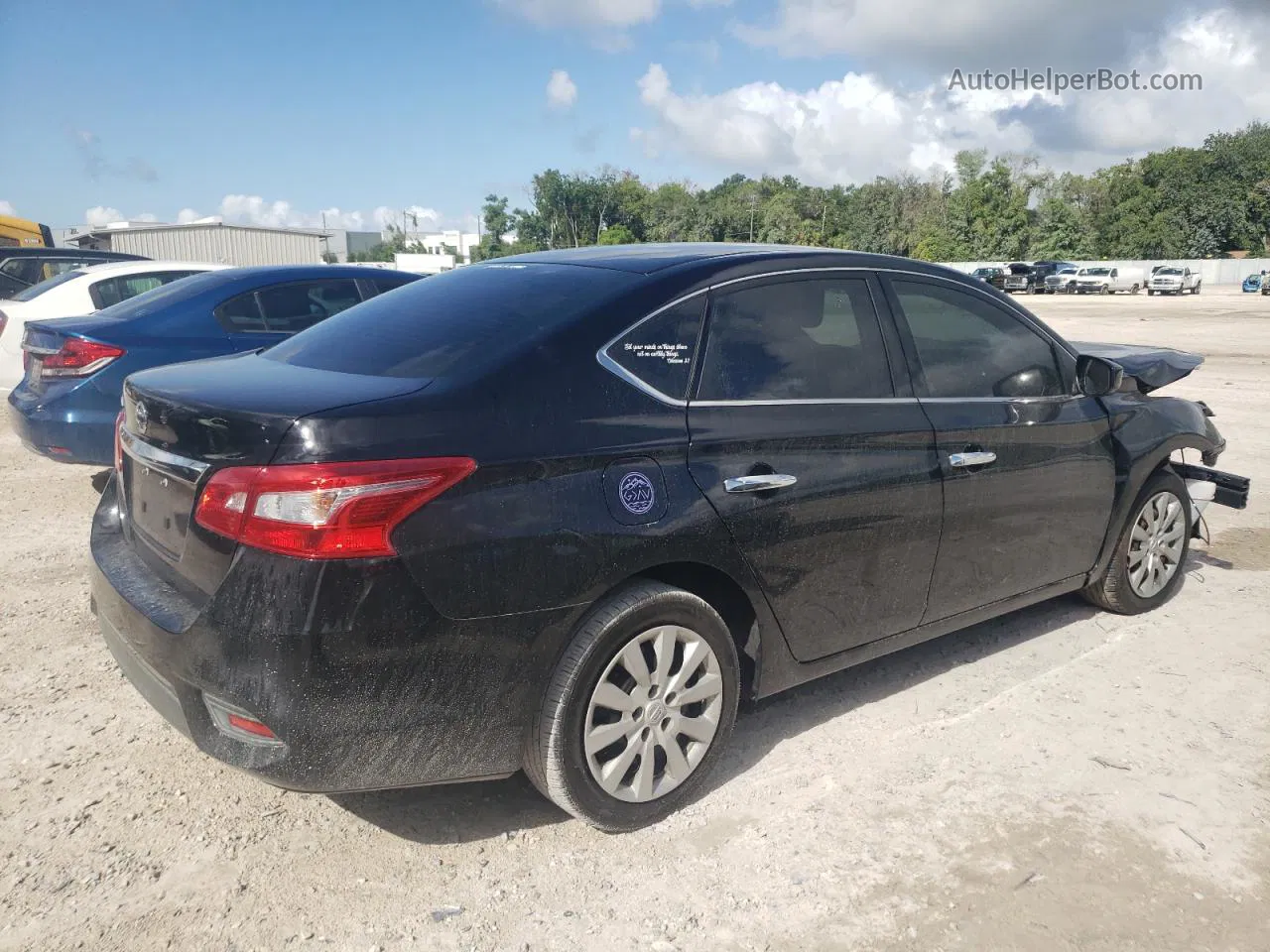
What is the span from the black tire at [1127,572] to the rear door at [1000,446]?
0.93 feet

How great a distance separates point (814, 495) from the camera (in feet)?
10.7

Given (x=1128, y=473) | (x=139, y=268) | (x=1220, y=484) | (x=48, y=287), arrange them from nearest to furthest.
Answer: (x=1128, y=473), (x=1220, y=484), (x=139, y=268), (x=48, y=287)

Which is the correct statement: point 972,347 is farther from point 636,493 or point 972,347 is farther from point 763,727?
point 636,493

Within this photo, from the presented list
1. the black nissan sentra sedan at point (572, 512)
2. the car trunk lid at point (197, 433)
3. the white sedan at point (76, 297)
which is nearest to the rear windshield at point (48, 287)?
the white sedan at point (76, 297)

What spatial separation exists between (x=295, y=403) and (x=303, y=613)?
1.80 feet

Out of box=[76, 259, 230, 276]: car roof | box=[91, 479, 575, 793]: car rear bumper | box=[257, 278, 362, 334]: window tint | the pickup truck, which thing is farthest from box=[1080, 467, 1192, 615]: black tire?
the pickup truck

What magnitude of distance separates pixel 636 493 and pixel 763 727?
1.35 meters

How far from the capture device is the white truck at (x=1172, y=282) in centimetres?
5097

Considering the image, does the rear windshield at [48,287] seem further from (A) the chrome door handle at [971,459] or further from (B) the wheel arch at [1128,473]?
(B) the wheel arch at [1128,473]

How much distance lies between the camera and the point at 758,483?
312 cm

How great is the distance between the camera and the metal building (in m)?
56.3

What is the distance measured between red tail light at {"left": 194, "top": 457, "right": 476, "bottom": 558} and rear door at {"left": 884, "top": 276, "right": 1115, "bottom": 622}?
79.6 inches

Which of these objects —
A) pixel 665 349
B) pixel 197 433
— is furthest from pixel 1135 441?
pixel 197 433

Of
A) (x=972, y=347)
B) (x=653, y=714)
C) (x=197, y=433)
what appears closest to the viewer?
(x=197, y=433)
